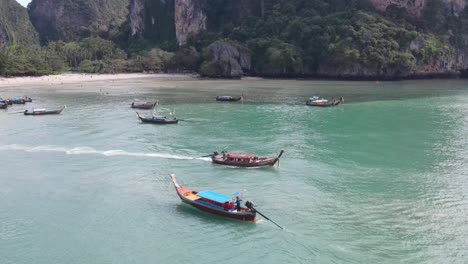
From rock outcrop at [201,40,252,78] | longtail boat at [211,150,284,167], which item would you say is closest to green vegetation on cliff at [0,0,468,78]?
rock outcrop at [201,40,252,78]

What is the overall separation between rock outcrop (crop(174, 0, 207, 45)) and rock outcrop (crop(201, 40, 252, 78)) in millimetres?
28626

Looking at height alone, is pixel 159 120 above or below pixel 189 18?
below

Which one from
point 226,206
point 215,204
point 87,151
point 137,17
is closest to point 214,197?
point 215,204

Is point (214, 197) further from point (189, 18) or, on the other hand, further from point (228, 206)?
Result: point (189, 18)

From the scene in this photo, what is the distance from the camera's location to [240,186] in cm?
3891

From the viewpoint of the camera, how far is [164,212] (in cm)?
3409

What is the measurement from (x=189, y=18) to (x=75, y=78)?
166 feet

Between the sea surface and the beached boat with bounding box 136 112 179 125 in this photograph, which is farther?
the beached boat with bounding box 136 112 179 125

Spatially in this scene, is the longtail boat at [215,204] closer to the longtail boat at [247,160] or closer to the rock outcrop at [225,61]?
the longtail boat at [247,160]

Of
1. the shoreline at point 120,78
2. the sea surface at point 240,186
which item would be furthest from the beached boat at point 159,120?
the shoreline at point 120,78

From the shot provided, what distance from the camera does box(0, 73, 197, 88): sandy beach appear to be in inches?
4692

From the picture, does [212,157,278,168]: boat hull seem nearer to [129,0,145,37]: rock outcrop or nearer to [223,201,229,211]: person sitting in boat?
[223,201,229,211]: person sitting in boat

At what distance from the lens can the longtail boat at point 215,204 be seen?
3216 centimetres

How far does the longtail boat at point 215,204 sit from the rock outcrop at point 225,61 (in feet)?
341
